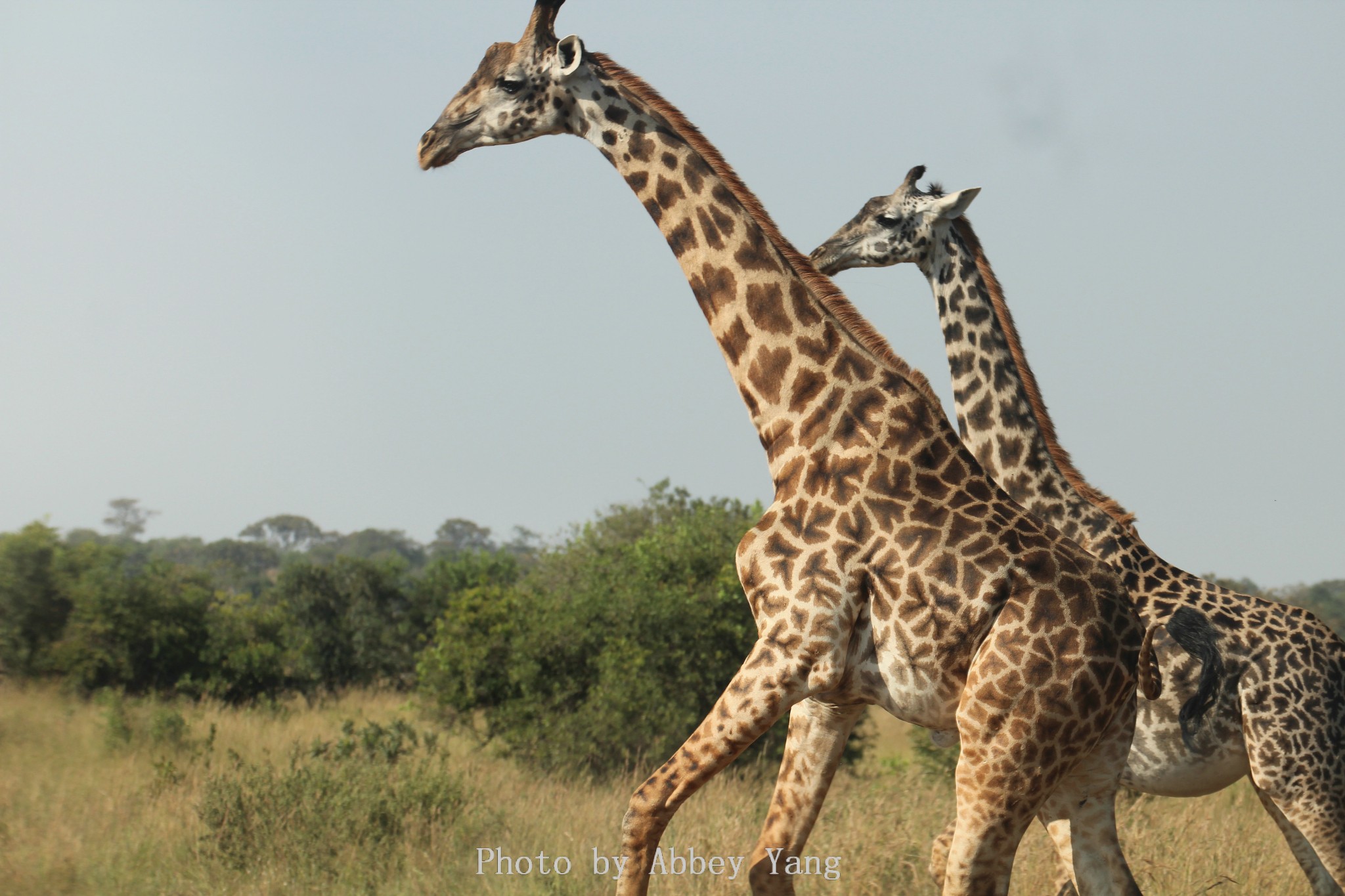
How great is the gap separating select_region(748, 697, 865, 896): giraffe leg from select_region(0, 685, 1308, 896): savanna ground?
1.66 m

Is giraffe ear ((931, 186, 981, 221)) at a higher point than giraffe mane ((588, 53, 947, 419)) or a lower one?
higher

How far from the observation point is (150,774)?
9.55 metres

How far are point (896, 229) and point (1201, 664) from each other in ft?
8.83

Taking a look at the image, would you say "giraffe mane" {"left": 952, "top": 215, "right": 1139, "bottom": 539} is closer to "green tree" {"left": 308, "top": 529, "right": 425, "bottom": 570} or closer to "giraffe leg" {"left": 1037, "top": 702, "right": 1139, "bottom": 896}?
"giraffe leg" {"left": 1037, "top": 702, "right": 1139, "bottom": 896}

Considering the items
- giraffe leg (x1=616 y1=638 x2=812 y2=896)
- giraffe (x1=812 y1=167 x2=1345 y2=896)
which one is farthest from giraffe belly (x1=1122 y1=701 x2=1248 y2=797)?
giraffe leg (x1=616 y1=638 x2=812 y2=896)

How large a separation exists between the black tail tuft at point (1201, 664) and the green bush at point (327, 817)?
453cm

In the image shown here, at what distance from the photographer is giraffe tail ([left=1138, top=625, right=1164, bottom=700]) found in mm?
3545

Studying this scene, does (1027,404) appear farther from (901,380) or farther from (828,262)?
(901,380)

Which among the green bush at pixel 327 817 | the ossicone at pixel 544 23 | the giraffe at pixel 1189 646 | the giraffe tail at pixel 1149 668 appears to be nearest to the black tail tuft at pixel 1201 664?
the giraffe at pixel 1189 646

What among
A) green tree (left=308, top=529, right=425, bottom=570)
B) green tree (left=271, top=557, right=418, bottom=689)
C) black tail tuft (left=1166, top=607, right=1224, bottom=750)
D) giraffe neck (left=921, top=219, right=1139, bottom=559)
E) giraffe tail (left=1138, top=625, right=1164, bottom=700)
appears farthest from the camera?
green tree (left=308, top=529, right=425, bottom=570)

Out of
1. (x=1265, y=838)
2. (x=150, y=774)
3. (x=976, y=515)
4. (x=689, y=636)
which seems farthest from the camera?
(x=689, y=636)

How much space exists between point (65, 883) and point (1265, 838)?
24.2 feet

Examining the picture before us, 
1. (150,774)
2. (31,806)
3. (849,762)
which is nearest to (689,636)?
(849,762)

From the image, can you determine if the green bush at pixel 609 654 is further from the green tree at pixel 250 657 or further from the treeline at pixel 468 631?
the green tree at pixel 250 657
